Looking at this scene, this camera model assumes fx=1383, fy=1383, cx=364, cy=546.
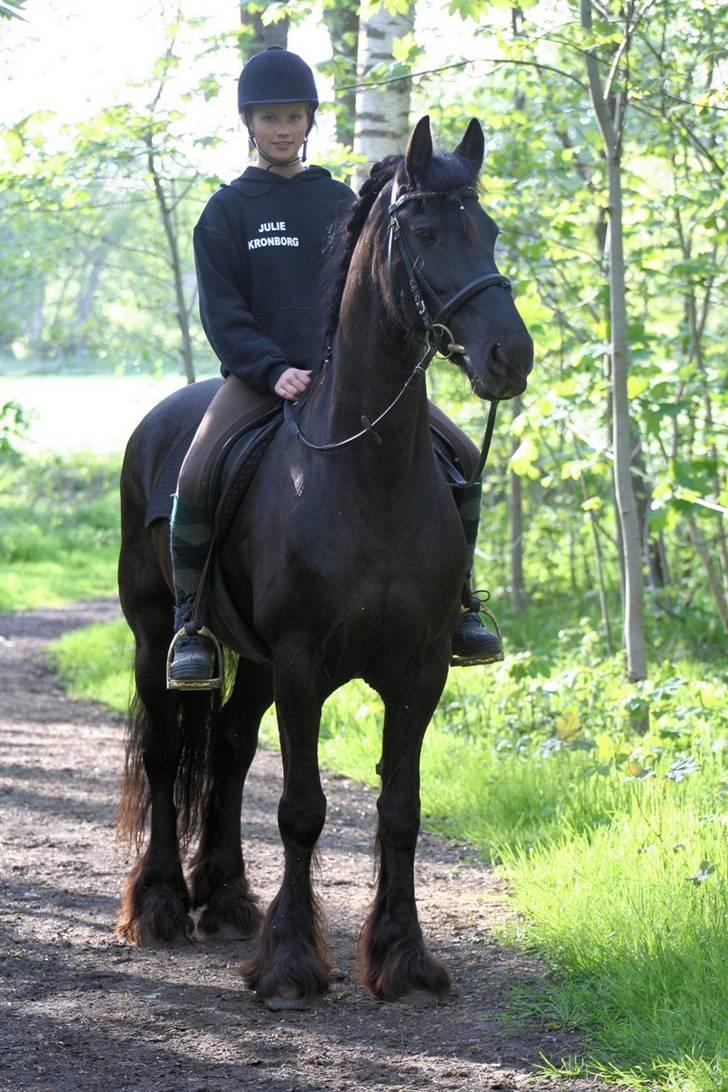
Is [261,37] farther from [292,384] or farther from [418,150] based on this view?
[418,150]

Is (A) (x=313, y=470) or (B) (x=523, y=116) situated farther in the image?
(B) (x=523, y=116)

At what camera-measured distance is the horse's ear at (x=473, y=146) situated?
407cm

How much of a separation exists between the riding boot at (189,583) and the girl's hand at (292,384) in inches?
20.6

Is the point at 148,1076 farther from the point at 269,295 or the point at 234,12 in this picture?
the point at 234,12

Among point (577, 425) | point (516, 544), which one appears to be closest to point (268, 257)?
point (577, 425)

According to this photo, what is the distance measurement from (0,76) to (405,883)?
36.8ft

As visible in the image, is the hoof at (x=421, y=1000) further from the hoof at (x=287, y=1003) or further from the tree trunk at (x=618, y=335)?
the tree trunk at (x=618, y=335)

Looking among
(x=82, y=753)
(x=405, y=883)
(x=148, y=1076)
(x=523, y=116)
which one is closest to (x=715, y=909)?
(x=405, y=883)

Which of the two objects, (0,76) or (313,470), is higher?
(0,76)

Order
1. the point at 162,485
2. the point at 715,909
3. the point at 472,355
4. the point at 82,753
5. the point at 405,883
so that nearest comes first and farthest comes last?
the point at 472,355 < the point at 715,909 < the point at 405,883 < the point at 162,485 < the point at 82,753

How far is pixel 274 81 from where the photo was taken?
4.79 meters

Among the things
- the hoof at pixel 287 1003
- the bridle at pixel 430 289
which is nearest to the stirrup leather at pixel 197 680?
the hoof at pixel 287 1003

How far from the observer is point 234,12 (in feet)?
35.4

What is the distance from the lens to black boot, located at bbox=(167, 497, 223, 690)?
16.1 ft
